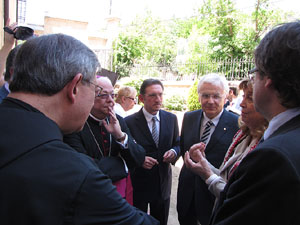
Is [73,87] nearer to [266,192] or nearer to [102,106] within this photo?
[266,192]

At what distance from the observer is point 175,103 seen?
1284cm

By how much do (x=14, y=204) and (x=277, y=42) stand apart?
121 centimetres

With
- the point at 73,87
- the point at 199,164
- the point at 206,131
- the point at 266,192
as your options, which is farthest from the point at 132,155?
the point at 266,192

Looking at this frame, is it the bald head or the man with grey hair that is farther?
the bald head

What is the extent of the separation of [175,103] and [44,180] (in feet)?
39.7

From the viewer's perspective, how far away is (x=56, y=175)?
2.93ft

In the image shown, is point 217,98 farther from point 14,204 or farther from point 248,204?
point 14,204

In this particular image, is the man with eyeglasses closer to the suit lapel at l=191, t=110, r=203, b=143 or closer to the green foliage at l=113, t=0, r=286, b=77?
the suit lapel at l=191, t=110, r=203, b=143

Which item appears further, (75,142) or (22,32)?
(22,32)

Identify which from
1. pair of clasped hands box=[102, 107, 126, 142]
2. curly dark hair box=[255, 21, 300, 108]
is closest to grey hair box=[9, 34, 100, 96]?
curly dark hair box=[255, 21, 300, 108]

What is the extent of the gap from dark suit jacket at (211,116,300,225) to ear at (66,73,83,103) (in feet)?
2.69

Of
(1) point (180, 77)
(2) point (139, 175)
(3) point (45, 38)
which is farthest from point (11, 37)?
(1) point (180, 77)

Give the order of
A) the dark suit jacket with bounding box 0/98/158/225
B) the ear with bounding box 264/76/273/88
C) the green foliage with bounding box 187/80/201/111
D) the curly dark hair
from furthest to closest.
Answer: the green foliage with bounding box 187/80/201/111, the ear with bounding box 264/76/273/88, the curly dark hair, the dark suit jacket with bounding box 0/98/158/225

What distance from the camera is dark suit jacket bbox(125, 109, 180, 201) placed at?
3146 mm
